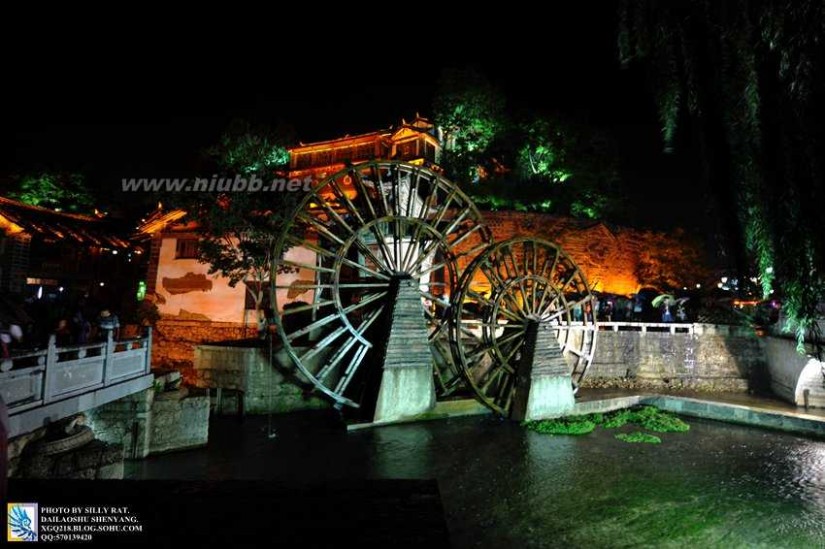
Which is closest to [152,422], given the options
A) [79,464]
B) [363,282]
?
[79,464]

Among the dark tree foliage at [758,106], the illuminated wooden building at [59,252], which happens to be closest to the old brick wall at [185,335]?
the illuminated wooden building at [59,252]

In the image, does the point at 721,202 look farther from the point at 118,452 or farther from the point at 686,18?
the point at 118,452

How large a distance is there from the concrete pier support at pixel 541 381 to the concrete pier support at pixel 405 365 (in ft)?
7.84

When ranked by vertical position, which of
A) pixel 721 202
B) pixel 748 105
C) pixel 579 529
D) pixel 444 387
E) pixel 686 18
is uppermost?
pixel 686 18

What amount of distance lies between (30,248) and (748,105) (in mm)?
21974

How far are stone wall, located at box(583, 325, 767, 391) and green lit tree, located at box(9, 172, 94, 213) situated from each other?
28.0 m

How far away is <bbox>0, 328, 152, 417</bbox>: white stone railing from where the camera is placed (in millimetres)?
5078

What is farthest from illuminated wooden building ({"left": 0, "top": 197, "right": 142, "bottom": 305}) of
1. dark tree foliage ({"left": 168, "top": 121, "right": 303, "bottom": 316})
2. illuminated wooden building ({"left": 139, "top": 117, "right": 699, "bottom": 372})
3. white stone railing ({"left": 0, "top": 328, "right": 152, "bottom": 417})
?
white stone railing ({"left": 0, "top": 328, "right": 152, "bottom": 417})

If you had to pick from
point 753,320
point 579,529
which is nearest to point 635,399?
point 753,320

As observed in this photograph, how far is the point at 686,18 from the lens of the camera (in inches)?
173

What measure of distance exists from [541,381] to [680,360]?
8263 mm

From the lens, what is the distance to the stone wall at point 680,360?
53.7ft

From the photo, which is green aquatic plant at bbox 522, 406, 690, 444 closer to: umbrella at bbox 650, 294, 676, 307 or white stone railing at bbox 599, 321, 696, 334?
white stone railing at bbox 599, 321, 696, 334

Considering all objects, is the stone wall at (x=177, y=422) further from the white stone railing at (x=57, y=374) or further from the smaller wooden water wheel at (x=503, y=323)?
the smaller wooden water wheel at (x=503, y=323)
